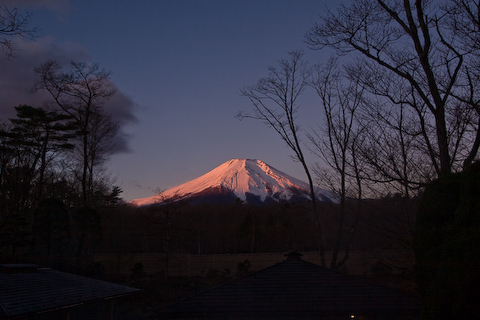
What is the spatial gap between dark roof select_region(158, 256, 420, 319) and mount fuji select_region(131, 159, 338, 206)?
46.5 meters

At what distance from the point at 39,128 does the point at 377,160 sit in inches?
806

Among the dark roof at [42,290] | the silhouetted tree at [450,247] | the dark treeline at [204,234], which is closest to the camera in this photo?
the silhouetted tree at [450,247]

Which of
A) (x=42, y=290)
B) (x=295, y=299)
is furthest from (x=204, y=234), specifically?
(x=295, y=299)

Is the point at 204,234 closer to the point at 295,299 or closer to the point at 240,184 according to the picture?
the point at 295,299

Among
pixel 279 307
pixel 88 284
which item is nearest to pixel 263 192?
pixel 88 284

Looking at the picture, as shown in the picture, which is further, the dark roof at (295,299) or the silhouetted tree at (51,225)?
the silhouetted tree at (51,225)

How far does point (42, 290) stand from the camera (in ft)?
31.8

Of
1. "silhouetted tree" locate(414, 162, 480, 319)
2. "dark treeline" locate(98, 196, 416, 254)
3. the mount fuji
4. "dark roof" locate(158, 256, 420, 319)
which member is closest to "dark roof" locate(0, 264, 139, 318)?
"dark roof" locate(158, 256, 420, 319)

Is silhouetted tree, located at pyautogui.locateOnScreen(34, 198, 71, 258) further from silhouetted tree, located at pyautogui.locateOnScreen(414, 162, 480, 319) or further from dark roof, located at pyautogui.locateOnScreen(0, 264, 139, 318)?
silhouetted tree, located at pyautogui.locateOnScreen(414, 162, 480, 319)

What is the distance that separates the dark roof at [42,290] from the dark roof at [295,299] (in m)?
3.69

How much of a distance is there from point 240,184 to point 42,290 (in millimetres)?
60592

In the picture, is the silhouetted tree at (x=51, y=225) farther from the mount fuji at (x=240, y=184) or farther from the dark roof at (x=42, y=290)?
the mount fuji at (x=240, y=184)

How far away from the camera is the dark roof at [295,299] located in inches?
268

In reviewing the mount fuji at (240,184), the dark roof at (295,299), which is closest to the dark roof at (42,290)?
the dark roof at (295,299)
